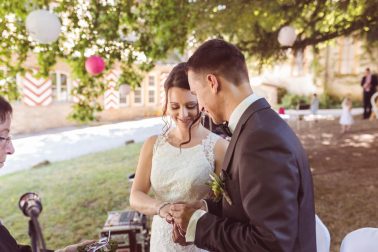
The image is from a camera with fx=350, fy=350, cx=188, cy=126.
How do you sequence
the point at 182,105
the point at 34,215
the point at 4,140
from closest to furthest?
the point at 34,215 → the point at 4,140 → the point at 182,105

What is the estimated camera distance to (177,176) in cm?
244

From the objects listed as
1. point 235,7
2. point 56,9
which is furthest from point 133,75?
point 235,7

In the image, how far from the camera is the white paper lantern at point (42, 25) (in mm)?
4848

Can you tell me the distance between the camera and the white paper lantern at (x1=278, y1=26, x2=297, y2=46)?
634cm

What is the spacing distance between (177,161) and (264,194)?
4.18 feet

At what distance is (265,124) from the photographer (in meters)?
1.40

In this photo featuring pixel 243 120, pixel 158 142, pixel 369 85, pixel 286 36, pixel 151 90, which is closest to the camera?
pixel 243 120

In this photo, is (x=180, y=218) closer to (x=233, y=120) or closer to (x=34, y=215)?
(x=233, y=120)

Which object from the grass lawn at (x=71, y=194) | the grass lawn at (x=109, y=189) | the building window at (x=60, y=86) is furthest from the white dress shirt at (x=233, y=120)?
the building window at (x=60, y=86)

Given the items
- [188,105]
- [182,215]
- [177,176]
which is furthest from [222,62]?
[177,176]

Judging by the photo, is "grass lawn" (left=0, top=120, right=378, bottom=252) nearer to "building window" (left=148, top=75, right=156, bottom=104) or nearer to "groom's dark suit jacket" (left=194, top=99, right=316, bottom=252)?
"groom's dark suit jacket" (left=194, top=99, right=316, bottom=252)

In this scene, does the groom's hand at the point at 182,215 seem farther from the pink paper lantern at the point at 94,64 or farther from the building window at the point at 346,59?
the building window at the point at 346,59

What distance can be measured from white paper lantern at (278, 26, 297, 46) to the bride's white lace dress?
4449 mm

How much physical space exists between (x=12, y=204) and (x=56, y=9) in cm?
389
